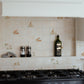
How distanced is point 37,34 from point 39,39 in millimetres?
72

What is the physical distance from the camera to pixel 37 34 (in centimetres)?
230

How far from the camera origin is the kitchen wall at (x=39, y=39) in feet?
7.37

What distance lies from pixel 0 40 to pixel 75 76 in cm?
108

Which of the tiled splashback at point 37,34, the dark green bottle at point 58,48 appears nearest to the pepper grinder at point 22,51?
the tiled splashback at point 37,34

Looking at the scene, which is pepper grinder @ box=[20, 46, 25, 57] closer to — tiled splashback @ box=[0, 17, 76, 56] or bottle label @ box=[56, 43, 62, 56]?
tiled splashback @ box=[0, 17, 76, 56]

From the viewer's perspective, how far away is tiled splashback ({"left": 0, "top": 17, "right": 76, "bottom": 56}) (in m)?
2.27

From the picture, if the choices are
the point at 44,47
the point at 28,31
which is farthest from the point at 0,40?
the point at 44,47

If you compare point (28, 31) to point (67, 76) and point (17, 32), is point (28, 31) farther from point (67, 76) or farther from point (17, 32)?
point (67, 76)

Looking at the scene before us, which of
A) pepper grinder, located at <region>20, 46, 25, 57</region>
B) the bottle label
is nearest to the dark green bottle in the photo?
the bottle label

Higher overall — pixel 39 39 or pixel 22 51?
pixel 39 39

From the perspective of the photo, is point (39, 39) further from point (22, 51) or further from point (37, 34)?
point (22, 51)

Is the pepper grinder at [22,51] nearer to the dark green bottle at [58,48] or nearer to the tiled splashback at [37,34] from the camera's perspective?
the tiled splashback at [37,34]

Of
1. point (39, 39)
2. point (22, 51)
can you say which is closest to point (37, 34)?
point (39, 39)

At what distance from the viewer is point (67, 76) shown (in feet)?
5.63
